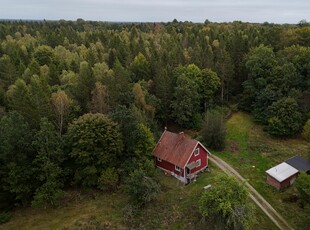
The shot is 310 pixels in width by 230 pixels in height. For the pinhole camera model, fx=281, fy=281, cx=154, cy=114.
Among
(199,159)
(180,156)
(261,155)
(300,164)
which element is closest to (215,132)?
(261,155)

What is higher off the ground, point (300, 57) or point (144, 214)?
point (300, 57)

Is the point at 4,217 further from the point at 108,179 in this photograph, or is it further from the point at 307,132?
the point at 307,132

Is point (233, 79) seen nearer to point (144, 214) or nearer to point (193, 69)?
point (193, 69)

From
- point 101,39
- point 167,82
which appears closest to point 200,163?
point 167,82

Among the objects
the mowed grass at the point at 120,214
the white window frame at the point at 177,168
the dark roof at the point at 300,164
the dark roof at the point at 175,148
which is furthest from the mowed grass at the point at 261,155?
the white window frame at the point at 177,168

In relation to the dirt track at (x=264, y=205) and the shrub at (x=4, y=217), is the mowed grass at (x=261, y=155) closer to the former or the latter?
the dirt track at (x=264, y=205)

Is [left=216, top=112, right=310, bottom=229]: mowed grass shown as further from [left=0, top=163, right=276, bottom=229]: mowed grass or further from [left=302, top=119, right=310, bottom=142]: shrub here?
[left=0, top=163, right=276, bottom=229]: mowed grass
